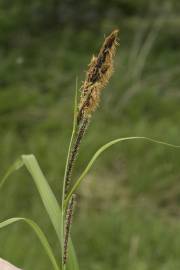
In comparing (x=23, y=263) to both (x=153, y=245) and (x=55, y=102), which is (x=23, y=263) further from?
(x=55, y=102)

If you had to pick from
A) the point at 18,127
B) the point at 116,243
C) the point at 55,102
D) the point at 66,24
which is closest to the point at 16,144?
the point at 18,127

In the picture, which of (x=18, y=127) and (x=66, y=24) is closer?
(x=18, y=127)

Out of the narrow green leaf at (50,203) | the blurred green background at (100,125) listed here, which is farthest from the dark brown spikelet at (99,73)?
the blurred green background at (100,125)

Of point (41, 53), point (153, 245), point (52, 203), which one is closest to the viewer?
point (52, 203)

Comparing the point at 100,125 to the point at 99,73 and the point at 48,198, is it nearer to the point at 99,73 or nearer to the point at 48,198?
the point at 48,198

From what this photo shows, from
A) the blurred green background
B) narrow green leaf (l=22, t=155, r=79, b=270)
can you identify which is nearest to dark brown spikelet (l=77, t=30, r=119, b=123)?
narrow green leaf (l=22, t=155, r=79, b=270)

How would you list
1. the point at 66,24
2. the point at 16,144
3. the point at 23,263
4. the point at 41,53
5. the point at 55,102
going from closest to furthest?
the point at 23,263 < the point at 16,144 < the point at 55,102 < the point at 41,53 < the point at 66,24
